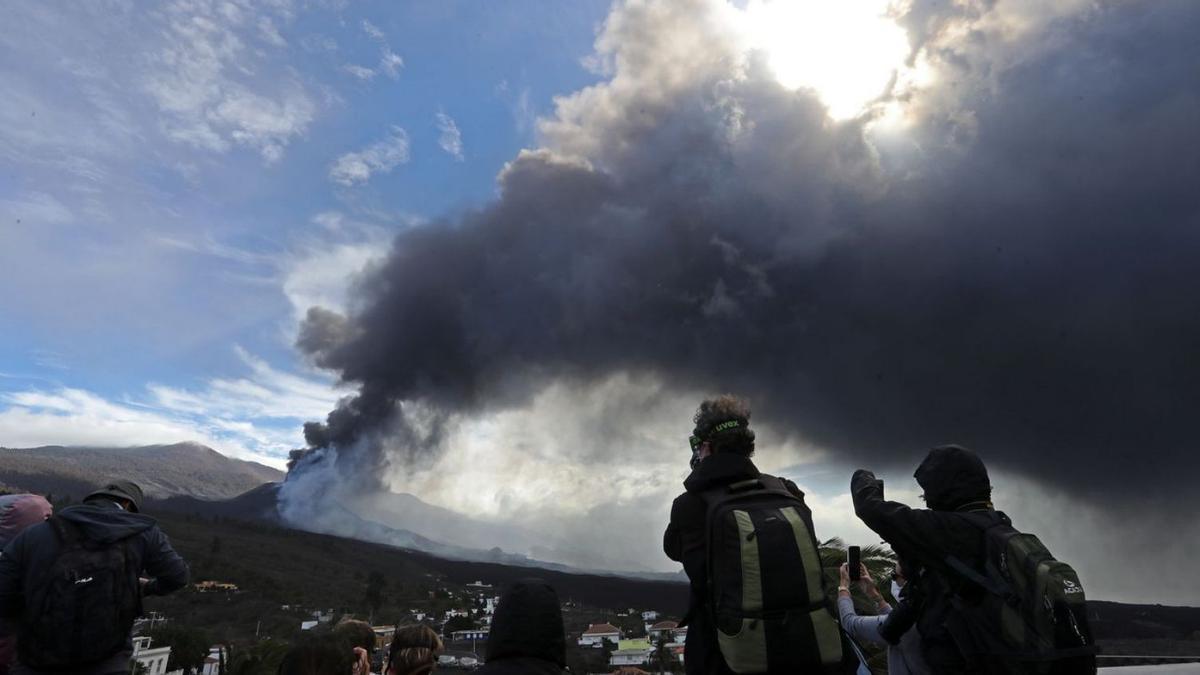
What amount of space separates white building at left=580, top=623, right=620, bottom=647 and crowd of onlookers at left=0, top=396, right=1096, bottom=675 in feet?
232

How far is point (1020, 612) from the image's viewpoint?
3.12 metres

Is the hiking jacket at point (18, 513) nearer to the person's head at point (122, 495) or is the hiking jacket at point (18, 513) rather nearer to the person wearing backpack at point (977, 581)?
the person's head at point (122, 495)

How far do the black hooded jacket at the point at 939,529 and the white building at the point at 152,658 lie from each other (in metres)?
46.6

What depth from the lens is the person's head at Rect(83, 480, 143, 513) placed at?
4758 mm

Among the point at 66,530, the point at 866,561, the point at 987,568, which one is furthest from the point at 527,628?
the point at 866,561

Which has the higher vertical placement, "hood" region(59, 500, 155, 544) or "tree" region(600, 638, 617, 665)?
"hood" region(59, 500, 155, 544)

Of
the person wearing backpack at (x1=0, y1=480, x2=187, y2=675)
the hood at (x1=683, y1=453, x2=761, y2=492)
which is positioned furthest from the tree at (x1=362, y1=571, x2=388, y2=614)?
the hood at (x1=683, y1=453, x2=761, y2=492)

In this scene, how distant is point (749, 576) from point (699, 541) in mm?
373

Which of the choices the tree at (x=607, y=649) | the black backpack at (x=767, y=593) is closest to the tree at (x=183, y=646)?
the tree at (x=607, y=649)

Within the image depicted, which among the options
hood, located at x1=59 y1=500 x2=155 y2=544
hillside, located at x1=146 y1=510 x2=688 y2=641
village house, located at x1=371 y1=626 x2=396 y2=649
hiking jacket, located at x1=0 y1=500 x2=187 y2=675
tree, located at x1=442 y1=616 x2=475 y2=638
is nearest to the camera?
hiking jacket, located at x1=0 y1=500 x2=187 y2=675

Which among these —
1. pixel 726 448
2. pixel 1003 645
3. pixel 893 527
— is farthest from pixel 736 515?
pixel 1003 645

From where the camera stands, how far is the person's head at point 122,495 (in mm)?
4758

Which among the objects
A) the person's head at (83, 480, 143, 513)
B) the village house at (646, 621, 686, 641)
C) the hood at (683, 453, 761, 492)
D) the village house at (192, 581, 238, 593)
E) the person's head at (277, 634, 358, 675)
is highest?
the hood at (683, 453, 761, 492)

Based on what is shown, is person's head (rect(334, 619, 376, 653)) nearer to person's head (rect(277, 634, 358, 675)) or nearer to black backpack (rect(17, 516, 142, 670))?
person's head (rect(277, 634, 358, 675))
